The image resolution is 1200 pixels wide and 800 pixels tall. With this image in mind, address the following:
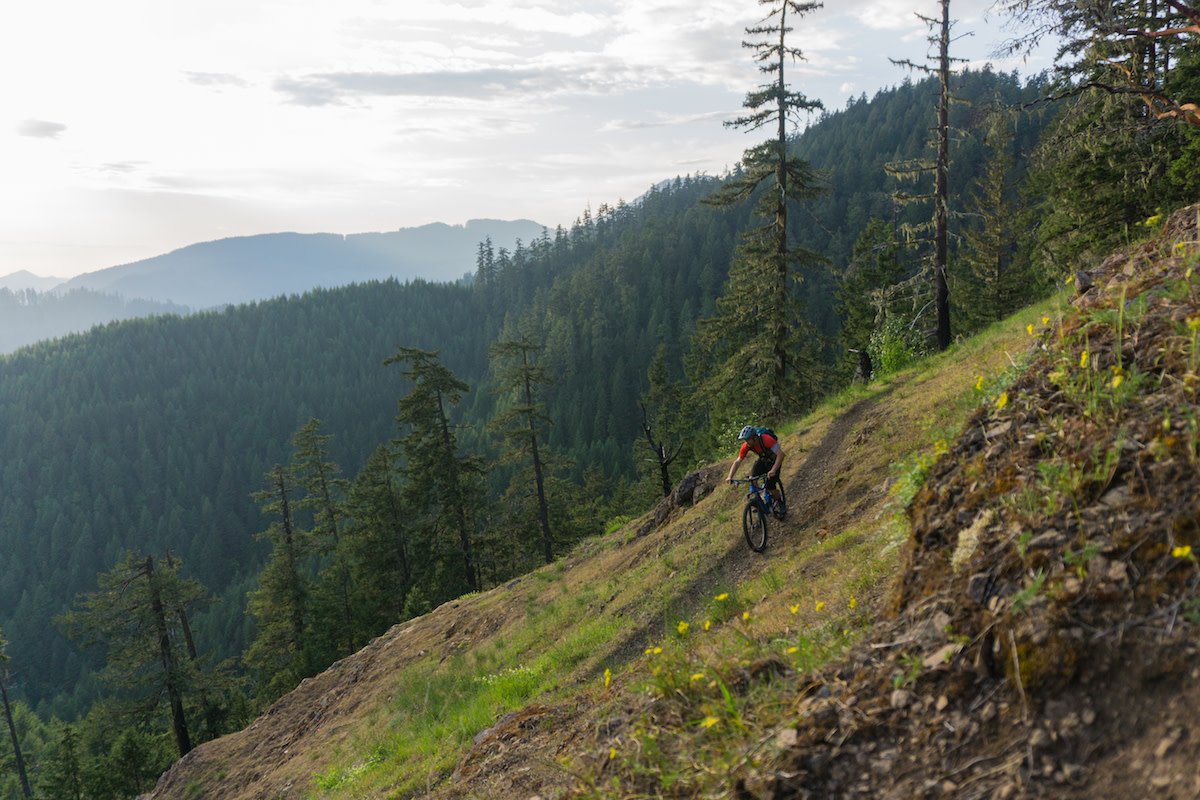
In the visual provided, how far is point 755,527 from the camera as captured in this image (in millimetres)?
10609

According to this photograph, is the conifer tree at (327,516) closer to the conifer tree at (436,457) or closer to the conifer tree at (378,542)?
the conifer tree at (378,542)

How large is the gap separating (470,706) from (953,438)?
8408mm

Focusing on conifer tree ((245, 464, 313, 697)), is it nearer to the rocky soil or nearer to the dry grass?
the dry grass

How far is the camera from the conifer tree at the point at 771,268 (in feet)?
62.1

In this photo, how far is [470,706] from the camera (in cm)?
990

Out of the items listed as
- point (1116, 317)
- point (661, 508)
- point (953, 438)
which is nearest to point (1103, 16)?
point (1116, 317)

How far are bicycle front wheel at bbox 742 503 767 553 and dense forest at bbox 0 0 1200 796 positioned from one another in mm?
8539

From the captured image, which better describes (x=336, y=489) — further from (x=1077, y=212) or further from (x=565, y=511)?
(x=1077, y=212)

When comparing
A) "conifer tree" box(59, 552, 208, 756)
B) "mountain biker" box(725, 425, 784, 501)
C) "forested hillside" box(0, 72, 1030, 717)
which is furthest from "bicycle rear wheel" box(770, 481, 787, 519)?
"forested hillside" box(0, 72, 1030, 717)

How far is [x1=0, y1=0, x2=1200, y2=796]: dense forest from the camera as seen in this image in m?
25.9

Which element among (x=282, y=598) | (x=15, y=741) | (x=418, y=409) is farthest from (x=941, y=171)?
(x=15, y=741)

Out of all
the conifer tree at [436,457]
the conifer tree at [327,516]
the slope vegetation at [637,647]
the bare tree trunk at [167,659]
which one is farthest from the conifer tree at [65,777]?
the slope vegetation at [637,647]

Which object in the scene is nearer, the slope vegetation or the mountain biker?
the slope vegetation

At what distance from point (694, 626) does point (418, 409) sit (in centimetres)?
2377
